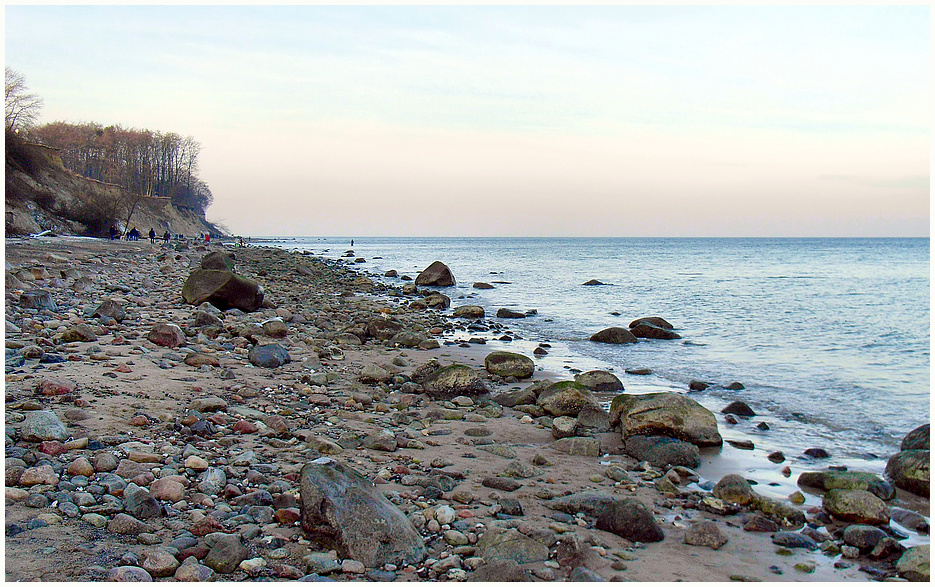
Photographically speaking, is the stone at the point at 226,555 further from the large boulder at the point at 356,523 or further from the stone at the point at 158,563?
the large boulder at the point at 356,523

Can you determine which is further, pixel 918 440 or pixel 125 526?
pixel 918 440

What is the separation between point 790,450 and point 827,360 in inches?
271

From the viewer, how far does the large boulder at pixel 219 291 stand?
14.1m

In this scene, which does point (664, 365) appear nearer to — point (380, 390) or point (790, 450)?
point (790, 450)

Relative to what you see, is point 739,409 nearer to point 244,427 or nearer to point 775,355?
point 775,355

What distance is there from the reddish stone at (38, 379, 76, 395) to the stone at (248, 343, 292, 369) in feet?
9.95

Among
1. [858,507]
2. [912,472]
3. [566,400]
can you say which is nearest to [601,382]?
[566,400]

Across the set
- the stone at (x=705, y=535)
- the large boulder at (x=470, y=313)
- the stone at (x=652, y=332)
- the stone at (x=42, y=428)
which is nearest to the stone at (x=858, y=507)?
the stone at (x=705, y=535)

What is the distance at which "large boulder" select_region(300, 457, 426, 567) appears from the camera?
149 inches

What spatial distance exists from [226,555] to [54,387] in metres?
3.88

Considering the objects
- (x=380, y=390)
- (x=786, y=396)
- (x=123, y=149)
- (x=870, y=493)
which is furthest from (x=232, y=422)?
(x=123, y=149)

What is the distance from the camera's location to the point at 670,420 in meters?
7.13

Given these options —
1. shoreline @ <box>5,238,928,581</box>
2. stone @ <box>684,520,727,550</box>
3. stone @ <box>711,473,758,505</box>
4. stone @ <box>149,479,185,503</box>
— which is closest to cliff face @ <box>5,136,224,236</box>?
shoreline @ <box>5,238,928,581</box>

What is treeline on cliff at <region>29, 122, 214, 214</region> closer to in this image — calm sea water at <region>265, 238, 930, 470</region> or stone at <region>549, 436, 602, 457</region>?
calm sea water at <region>265, 238, 930, 470</region>
